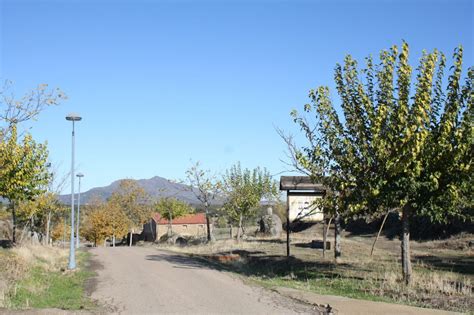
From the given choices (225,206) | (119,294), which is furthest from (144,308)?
(225,206)

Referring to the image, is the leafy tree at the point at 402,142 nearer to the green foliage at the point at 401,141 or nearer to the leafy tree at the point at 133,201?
the green foliage at the point at 401,141

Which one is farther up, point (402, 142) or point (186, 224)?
point (402, 142)

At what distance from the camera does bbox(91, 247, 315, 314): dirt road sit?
1156cm

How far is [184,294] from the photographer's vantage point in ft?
44.7

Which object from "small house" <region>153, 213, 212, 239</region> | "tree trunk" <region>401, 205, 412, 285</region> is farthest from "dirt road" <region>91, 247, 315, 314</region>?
"small house" <region>153, 213, 212, 239</region>

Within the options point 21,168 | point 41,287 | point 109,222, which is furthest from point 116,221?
point 41,287

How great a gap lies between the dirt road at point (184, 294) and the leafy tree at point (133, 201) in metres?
50.2

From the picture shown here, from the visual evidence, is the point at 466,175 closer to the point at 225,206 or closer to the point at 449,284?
the point at 449,284

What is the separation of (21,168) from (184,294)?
46.8ft

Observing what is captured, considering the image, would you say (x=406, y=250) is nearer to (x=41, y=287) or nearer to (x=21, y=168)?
(x=41, y=287)

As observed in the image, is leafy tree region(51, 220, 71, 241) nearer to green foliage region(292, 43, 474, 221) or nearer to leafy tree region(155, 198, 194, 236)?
leafy tree region(155, 198, 194, 236)

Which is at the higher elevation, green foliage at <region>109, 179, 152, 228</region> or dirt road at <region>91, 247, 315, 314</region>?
green foliage at <region>109, 179, 152, 228</region>

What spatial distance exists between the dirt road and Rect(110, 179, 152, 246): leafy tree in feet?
165

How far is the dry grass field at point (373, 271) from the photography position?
1278cm
